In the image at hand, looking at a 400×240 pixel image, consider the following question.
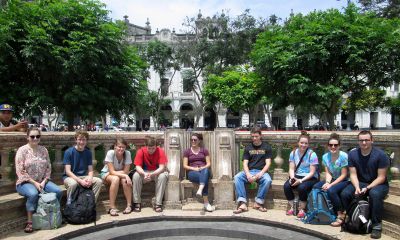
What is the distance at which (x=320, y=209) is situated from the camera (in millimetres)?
5656

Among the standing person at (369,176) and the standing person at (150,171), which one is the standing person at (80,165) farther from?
the standing person at (369,176)

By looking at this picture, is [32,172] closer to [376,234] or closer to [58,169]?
[58,169]

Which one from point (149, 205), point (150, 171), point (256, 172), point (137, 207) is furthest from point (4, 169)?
point (256, 172)

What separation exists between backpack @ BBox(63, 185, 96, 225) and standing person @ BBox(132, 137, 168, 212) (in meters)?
0.89

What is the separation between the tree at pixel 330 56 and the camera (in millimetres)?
16734

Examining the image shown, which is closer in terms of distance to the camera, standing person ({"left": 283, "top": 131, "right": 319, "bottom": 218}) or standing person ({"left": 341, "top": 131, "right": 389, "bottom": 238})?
standing person ({"left": 341, "top": 131, "right": 389, "bottom": 238})

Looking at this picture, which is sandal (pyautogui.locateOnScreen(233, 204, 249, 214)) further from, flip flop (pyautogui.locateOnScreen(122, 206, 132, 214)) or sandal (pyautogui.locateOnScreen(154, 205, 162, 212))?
flip flop (pyautogui.locateOnScreen(122, 206, 132, 214))

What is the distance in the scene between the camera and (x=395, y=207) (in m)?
5.17

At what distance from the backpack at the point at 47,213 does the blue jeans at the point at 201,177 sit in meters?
2.32

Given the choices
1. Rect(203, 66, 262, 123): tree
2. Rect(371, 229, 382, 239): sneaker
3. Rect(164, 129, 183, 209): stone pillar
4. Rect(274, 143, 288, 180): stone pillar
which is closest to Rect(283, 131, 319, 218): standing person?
Rect(274, 143, 288, 180): stone pillar

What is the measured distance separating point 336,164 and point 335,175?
0.19 m

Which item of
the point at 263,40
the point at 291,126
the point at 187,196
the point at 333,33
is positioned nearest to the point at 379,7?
the point at 333,33

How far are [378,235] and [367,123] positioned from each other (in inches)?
2171

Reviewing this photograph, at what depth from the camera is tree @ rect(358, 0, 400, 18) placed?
18086 millimetres
